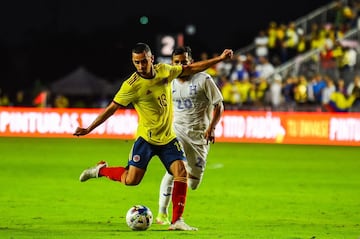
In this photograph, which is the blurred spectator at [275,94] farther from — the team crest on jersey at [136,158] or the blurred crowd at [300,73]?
the team crest on jersey at [136,158]

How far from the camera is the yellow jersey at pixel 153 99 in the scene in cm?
1129

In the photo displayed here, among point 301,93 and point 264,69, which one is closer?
point 301,93

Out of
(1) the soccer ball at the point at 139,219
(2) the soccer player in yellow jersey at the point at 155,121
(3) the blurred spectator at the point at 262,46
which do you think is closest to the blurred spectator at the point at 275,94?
(3) the blurred spectator at the point at 262,46

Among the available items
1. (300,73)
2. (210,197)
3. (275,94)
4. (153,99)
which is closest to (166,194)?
(153,99)

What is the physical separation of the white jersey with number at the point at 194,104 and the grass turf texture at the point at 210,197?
1124 millimetres

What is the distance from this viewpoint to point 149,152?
11.4 m

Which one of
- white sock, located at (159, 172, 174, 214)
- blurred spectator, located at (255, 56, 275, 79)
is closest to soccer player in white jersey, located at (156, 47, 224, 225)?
white sock, located at (159, 172, 174, 214)

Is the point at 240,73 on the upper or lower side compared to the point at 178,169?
upper

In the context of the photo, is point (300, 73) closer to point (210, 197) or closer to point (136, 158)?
point (210, 197)

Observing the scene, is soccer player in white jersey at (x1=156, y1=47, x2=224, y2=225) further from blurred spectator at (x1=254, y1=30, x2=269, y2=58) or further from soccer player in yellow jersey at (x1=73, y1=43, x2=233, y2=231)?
blurred spectator at (x1=254, y1=30, x2=269, y2=58)

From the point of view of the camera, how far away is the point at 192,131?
12.8m

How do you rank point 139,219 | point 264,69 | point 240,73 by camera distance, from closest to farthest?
point 139,219
point 240,73
point 264,69

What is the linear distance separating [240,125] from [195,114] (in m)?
18.8

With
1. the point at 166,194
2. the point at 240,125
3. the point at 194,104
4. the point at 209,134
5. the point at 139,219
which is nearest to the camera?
the point at 139,219
